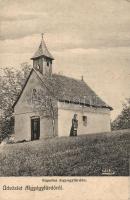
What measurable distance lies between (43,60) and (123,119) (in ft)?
1.64

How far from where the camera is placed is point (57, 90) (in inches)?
89.0

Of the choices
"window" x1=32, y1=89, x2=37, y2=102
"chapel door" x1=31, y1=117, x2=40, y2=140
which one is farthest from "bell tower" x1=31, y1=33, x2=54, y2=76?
"chapel door" x1=31, y1=117, x2=40, y2=140

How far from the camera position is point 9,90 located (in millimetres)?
2395

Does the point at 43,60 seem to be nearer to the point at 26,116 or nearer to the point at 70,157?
the point at 26,116

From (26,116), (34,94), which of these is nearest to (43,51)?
(34,94)

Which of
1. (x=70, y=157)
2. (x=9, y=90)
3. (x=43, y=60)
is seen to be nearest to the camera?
(x=70, y=157)

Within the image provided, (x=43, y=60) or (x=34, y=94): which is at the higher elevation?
(x=43, y=60)

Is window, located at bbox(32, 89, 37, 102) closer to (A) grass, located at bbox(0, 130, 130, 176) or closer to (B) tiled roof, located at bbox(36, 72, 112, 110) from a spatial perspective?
(B) tiled roof, located at bbox(36, 72, 112, 110)

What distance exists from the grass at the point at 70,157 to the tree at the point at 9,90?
5.4 inches
